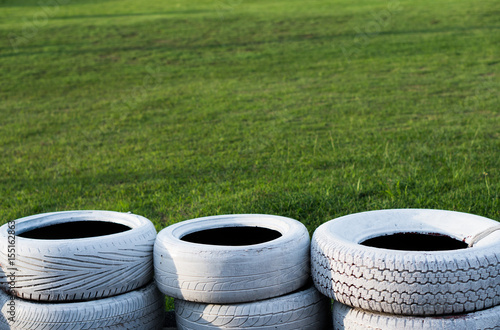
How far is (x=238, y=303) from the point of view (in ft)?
9.37

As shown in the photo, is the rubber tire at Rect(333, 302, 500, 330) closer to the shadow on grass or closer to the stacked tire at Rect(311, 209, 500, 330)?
the stacked tire at Rect(311, 209, 500, 330)

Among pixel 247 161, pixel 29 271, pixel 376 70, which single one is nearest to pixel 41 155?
pixel 247 161

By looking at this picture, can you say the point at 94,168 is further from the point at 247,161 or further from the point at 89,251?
the point at 89,251

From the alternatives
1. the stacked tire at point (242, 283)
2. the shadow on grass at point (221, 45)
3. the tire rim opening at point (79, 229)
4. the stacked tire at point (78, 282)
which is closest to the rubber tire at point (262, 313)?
the stacked tire at point (242, 283)

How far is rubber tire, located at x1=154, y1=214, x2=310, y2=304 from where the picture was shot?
2.79 metres

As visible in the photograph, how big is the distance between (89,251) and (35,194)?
4.41m

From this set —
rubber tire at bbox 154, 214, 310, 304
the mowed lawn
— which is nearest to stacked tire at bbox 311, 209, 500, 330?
→ rubber tire at bbox 154, 214, 310, 304

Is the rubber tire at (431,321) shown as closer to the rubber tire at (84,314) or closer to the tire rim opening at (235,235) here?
the tire rim opening at (235,235)

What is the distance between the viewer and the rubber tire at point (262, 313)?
2.82m

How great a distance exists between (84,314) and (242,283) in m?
0.90

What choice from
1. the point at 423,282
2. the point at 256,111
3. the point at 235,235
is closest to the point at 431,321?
the point at 423,282

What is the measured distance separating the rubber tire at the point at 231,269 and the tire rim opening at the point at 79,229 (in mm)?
703

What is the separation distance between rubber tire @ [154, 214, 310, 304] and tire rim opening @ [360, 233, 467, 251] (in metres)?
0.52

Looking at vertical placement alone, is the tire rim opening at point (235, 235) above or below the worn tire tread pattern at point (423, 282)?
below
